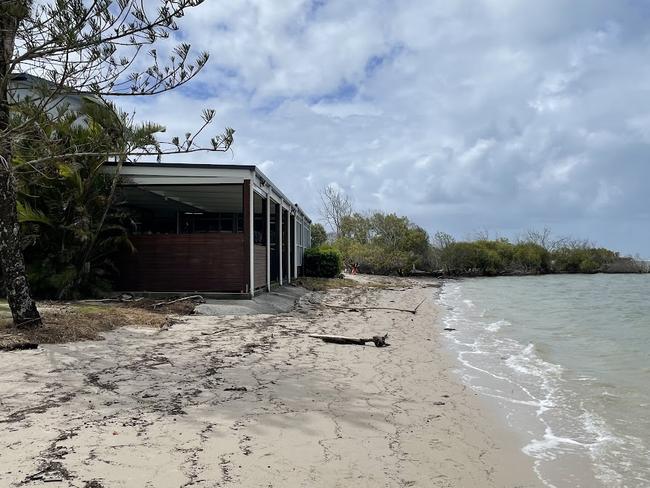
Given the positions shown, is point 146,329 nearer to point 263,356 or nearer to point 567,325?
point 263,356

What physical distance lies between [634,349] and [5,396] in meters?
12.0

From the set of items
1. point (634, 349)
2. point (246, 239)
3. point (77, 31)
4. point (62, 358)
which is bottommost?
point (634, 349)

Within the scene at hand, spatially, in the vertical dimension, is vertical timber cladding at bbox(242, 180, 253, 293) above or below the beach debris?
above

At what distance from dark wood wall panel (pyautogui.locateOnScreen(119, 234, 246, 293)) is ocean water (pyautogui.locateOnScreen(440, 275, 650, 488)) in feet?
20.8

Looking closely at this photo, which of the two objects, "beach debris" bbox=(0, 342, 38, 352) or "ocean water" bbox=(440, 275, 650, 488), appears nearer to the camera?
"ocean water" bbox=(440, 275, 650, 488)

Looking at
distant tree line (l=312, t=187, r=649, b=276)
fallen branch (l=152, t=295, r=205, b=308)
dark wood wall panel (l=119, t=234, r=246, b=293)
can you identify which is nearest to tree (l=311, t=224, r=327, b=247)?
distant tree line (l=312, t=187, r=649, b=276)

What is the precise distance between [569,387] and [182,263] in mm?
10671

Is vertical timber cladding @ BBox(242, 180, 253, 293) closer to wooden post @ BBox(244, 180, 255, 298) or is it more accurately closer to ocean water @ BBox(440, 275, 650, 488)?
wooden post @ BBox(244, 180, 255, 298)

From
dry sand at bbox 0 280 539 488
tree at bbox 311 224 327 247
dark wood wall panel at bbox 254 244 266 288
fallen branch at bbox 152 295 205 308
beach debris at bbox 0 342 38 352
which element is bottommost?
dry sand at bbox 0 280 539 488

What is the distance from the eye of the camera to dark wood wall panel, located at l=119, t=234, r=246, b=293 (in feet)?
49.9

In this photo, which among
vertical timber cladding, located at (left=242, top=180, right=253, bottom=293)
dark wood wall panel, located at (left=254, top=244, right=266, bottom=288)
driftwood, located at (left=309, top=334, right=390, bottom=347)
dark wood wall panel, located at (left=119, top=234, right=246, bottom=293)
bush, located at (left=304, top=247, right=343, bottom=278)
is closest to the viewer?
driftwood, located at (left=309, top=334, right=390, bottom=347)

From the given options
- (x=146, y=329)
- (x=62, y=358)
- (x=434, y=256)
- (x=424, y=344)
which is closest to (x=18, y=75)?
(x=62, y=358)

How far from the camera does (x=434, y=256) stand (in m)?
54.9

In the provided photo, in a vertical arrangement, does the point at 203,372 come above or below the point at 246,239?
below
